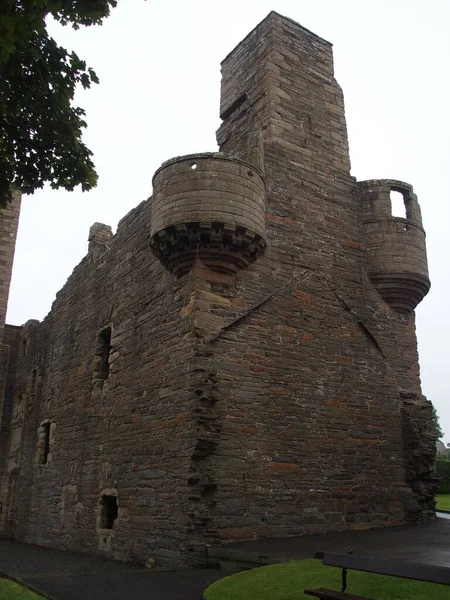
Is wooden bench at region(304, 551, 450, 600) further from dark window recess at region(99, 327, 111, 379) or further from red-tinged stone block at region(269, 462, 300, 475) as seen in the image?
dark window recess at region(99, 327, 111, 379)

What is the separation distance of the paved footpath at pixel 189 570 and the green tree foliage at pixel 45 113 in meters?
4.53

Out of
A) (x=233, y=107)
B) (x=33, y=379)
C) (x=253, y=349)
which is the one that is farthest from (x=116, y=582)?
(x=33, y=379)

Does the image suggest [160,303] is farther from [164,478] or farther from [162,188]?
[164,478]

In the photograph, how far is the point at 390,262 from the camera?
12.0 meters

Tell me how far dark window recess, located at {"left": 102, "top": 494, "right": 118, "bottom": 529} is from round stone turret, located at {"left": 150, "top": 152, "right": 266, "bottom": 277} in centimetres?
458

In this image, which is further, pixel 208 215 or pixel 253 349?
pixel 253 349

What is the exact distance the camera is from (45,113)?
280 inches

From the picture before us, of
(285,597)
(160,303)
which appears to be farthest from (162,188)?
(285,597)

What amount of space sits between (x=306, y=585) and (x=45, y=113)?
5883mm

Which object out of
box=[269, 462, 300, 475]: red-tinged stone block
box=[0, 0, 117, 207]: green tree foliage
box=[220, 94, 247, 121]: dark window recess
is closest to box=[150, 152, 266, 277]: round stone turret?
box=[0, 0, 117, 207]: green tree foliage

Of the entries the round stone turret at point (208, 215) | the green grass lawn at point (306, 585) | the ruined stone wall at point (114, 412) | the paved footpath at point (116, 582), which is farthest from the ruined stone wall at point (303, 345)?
the green grass lawn at point (306, 585)

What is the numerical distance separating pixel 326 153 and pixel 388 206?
1719mm

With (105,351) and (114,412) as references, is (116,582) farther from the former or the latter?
(105,351)

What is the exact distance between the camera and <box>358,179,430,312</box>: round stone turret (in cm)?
1201
